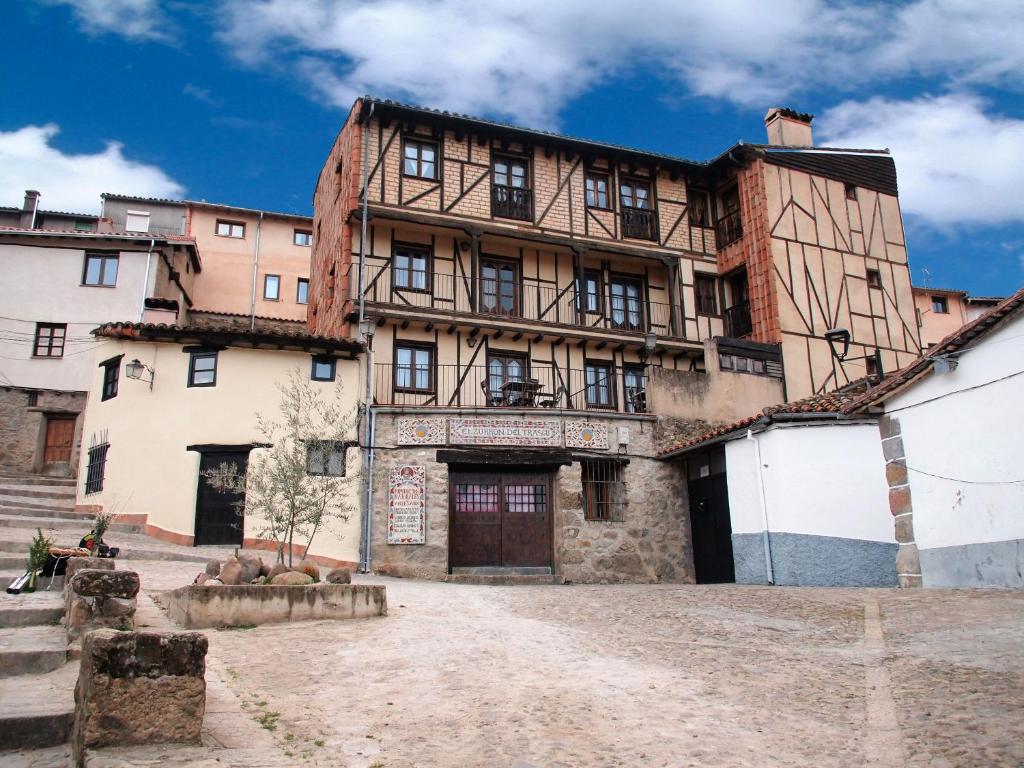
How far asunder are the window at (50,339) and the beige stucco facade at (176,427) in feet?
26.8

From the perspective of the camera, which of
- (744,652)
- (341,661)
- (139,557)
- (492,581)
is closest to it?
(341,661)

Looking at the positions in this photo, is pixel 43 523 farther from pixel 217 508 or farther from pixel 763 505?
pixel 763 505

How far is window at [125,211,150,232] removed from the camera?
107 ft

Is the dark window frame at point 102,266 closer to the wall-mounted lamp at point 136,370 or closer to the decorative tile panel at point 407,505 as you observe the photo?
the wall-mounted lamp at point 136,370

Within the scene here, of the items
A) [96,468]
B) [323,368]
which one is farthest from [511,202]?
[96,468]

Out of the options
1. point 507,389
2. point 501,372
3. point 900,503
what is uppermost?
point 501,372

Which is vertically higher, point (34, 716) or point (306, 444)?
point (306, 444)

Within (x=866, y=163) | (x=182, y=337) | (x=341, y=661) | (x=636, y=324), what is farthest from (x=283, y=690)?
(x=866, y=163)

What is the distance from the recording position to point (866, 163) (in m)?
25.5

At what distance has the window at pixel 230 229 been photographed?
33.3 metres

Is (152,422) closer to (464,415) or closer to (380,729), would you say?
(464,415)

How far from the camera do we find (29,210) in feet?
98.8

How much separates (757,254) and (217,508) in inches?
595

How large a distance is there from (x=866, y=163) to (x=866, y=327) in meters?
5.44
